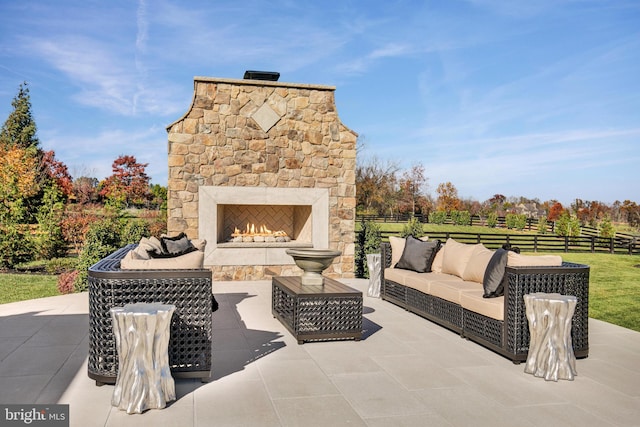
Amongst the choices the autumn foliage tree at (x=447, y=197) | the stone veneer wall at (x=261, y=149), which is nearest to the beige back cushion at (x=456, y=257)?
the stone veneer wall at (x=261, y=149)

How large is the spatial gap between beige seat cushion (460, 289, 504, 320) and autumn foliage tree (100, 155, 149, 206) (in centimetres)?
2587

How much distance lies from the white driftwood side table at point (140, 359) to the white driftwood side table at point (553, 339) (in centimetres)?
270

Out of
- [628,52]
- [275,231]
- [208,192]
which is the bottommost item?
[275,231]

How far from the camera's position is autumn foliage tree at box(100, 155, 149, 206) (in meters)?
28.2

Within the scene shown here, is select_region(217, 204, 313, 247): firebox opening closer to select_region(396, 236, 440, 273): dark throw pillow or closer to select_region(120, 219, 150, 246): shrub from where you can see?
select_region(120, 219, 150, 246): shrub

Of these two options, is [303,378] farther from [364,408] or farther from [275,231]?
[275,231]

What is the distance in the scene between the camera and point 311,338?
15.3 ft

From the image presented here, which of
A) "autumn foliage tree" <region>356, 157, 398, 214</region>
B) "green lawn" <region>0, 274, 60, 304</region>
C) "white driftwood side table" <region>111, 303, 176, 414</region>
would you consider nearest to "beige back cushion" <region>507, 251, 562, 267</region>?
"white driftwood side table" <region>111, 303, 176, 414</region>

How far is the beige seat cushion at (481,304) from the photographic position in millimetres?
4254

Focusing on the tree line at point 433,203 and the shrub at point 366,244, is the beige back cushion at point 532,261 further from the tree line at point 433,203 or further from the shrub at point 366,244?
the tree line at point 433,203

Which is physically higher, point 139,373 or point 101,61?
point 101,61

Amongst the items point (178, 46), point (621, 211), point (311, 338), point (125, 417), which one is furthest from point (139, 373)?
point (621, 211)

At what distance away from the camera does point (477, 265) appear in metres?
5.33

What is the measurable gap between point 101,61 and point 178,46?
94.9 inches
